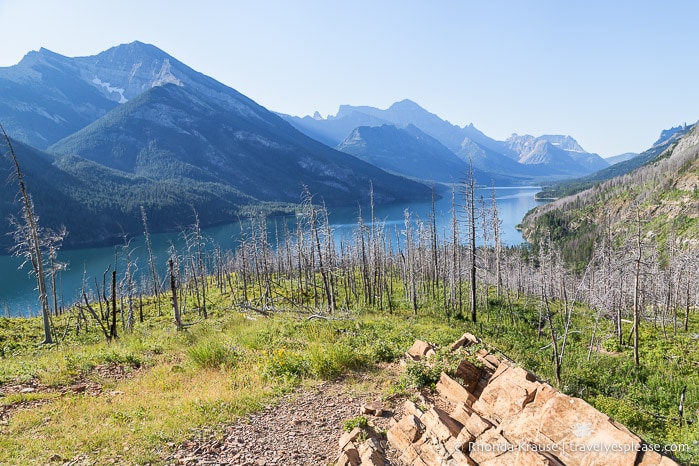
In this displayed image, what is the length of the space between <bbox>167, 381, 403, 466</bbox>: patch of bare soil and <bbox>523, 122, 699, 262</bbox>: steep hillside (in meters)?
106

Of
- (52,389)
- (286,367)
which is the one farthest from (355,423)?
(52,389)

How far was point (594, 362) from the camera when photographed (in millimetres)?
24078

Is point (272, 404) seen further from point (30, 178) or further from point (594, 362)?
point (30, 178)

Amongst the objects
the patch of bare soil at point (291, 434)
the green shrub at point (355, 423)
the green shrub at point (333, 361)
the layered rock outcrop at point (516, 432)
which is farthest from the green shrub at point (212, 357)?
the layered rock outcrop at point (516, 432)

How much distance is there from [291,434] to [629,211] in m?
159

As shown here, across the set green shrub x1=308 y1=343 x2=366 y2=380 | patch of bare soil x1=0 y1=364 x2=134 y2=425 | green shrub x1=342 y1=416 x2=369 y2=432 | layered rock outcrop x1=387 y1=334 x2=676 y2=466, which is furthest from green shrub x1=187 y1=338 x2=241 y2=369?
layered rock outcrop x1=387 y1=334 x2=676 y2=466

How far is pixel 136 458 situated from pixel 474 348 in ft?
27.0

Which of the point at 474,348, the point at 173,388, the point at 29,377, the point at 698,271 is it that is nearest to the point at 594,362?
the point at 474,348

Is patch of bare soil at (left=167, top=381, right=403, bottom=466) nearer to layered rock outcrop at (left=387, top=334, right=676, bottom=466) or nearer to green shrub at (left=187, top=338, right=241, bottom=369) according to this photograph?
layered rock outcrop at (left=387, top=334, right=676, bottom=466)

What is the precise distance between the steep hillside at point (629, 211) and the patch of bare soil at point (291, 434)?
106477mm

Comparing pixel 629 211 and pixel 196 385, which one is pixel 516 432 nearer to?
pixel 196 385

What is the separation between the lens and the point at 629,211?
423 feet

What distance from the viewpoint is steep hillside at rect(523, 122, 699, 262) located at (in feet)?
342

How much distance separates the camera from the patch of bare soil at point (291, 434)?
6.80 meters
